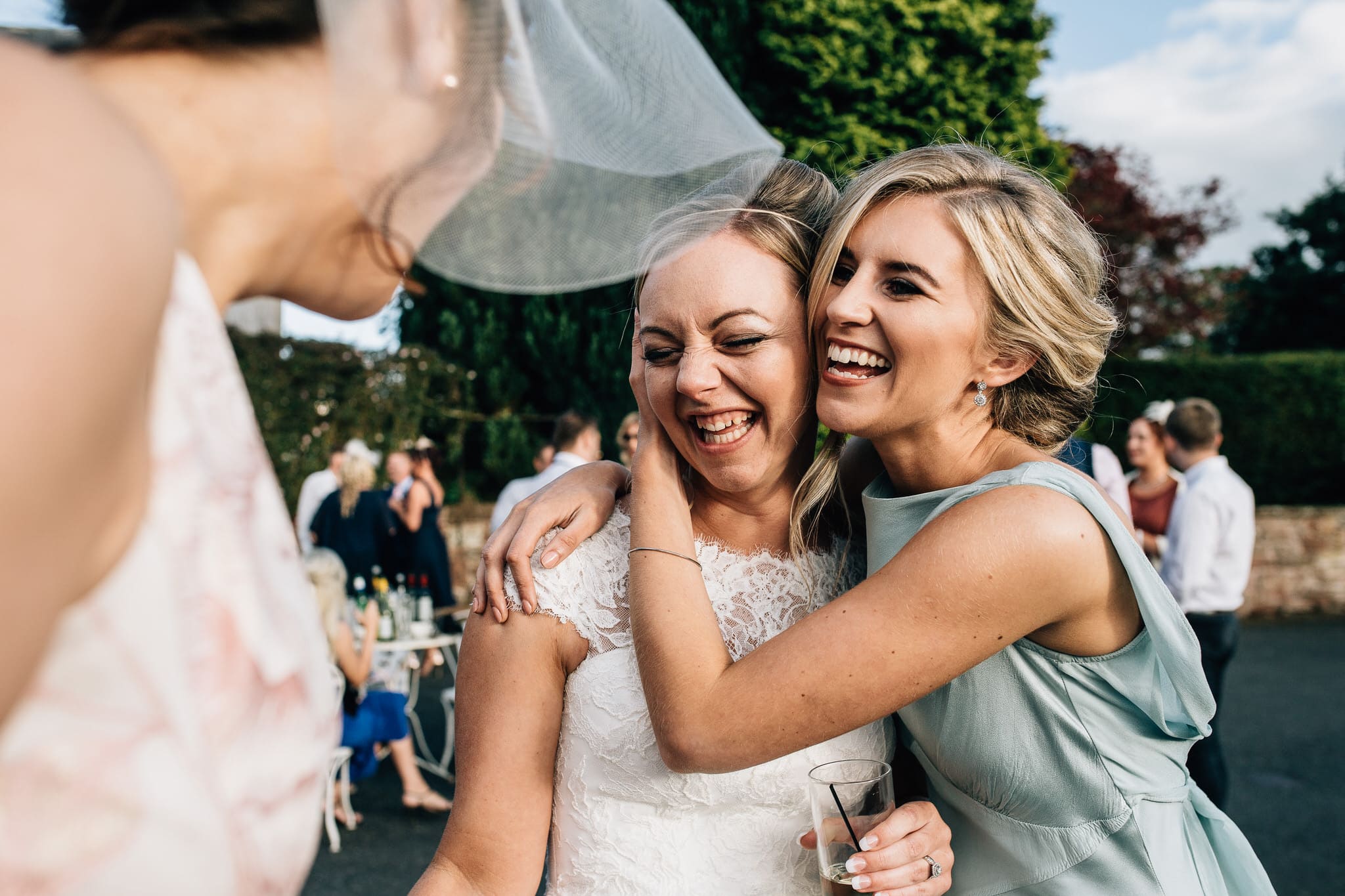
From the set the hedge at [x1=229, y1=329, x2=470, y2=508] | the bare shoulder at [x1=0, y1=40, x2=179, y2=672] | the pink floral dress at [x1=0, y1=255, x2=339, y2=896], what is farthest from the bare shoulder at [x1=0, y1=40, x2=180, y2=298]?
the hedge at [x1=229, y1=329, x2=470, y2=508]

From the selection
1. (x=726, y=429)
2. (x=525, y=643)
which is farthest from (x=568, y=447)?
(x=525, y=643)

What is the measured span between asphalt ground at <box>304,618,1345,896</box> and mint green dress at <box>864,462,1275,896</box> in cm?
399

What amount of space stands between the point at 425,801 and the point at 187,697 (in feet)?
20.1

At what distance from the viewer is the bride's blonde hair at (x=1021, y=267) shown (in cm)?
186

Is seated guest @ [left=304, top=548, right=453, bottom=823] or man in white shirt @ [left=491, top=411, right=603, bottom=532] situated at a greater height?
man in white shirt @ [left=491, top=411, right=603, bottom=532]

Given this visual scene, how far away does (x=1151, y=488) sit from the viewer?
7.47 meters

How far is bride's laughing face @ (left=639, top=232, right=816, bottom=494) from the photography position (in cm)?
197

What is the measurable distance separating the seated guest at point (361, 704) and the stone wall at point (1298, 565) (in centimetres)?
617

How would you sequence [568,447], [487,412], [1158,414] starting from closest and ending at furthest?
[568,447]
[1158,414]
[487,412]

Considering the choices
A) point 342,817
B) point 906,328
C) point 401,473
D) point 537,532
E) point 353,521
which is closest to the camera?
point 906,328

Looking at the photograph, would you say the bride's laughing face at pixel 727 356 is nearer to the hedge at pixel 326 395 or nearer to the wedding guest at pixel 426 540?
the wedding guest at pixel 426 540

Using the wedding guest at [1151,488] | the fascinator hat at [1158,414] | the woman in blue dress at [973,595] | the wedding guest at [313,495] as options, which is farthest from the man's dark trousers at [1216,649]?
the wedding guest at [313,495]

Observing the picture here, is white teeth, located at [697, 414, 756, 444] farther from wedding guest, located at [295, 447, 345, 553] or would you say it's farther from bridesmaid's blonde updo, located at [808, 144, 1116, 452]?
wedding guest, located at [295, 447, 345, 553]

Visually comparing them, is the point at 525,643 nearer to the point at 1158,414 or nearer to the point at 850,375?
the point at 850,375
